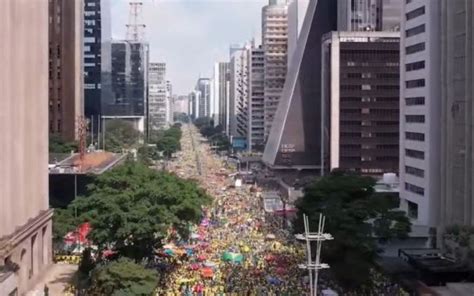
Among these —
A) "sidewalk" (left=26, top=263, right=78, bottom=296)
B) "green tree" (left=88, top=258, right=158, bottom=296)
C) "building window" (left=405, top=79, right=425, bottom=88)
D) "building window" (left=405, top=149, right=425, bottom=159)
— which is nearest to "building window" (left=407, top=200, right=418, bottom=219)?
"building window" (left=405, top=149, right=425, bottom=159)

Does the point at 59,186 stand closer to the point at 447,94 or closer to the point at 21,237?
the point at 21,237

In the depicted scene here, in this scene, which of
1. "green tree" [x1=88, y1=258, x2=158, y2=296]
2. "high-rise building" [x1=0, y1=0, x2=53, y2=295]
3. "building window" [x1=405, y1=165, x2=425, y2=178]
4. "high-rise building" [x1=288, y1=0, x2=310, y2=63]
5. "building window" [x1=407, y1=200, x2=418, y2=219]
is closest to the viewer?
"green tree" [x1=88, y1=258, x2=158, y2=296]

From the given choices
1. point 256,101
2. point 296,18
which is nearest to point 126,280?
point 296,18

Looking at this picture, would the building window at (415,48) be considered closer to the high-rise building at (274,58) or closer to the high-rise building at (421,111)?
the high-rise building at (421,111)

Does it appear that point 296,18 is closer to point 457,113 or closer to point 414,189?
point 414,189

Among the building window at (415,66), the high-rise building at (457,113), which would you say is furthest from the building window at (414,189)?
the building window at (415,66)

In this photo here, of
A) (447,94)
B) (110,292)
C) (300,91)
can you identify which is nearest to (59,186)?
(110,292)

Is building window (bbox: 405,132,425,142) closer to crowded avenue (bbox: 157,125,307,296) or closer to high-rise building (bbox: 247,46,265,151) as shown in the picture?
crowded avenue (bbox: 157,125,307,296)
